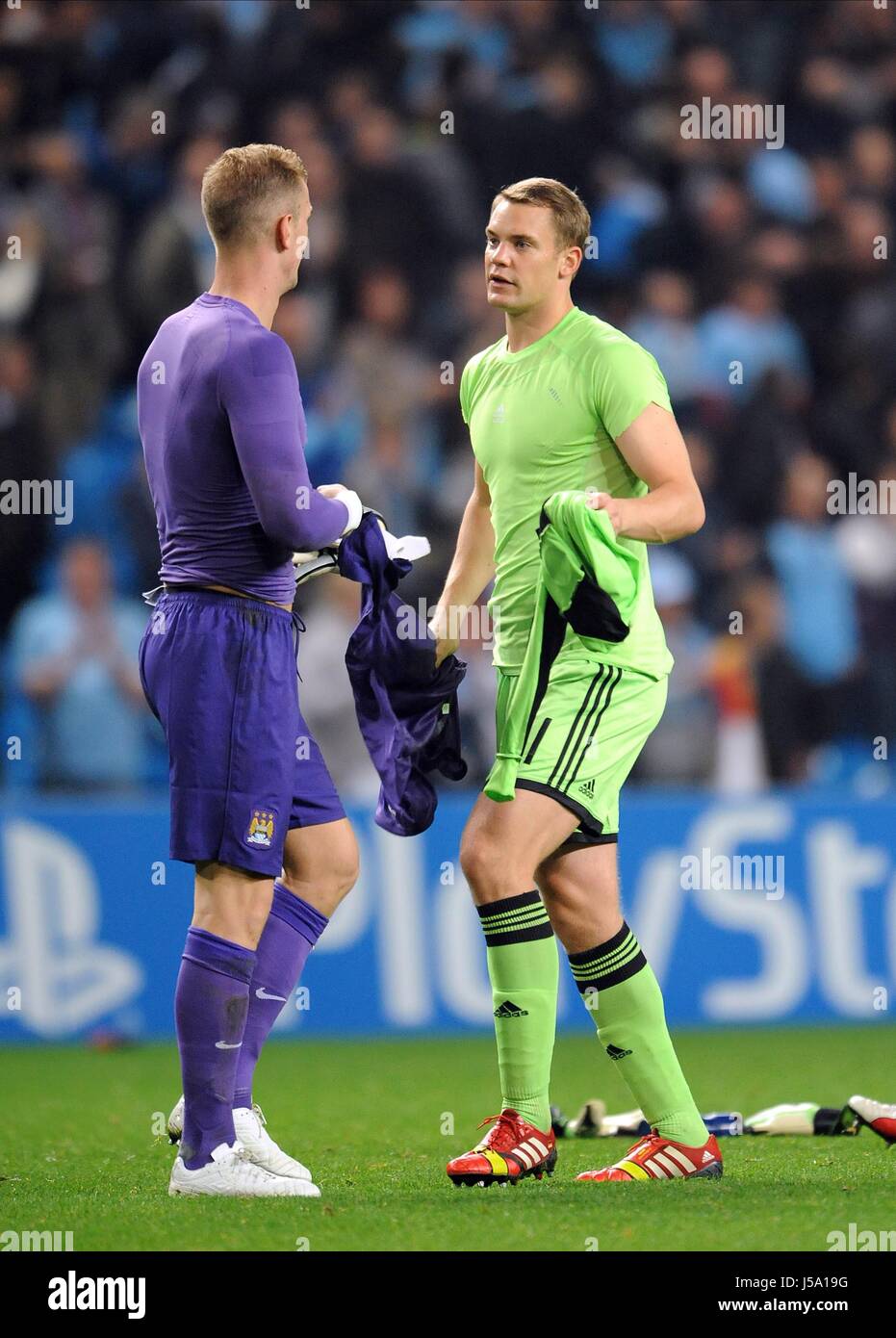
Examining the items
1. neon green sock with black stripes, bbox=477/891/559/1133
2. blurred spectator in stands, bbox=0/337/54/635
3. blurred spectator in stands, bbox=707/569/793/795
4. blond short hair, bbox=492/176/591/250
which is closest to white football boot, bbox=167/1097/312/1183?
neon green sock with black stripes, bbox=477/891/559/1133

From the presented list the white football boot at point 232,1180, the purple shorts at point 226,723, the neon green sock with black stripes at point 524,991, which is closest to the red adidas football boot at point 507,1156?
the neon green sock with black stripes at point 524,991

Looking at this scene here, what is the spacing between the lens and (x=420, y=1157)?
4.76m

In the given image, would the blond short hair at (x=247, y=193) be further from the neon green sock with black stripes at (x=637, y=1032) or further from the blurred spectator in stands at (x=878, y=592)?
the blurred spectator in stands at (x=878, y=592)

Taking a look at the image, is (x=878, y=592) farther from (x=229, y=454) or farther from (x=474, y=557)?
(x=229, y=454)

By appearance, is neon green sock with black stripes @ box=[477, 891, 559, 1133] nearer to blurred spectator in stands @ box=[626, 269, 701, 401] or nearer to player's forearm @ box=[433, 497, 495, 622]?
player's forearm @ box=[433, 497, 495, 622]

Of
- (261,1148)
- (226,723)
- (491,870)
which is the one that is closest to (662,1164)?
(491,870)

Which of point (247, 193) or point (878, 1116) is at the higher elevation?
point (247, 193)

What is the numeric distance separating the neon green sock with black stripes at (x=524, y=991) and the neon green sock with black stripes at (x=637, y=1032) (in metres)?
0.09

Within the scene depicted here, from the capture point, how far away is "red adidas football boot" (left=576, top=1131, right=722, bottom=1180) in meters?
4.15

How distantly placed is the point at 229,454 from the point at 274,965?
3.97ft

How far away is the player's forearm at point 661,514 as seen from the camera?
4.04 meters

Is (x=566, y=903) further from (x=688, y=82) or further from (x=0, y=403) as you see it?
(x=688, y=82)

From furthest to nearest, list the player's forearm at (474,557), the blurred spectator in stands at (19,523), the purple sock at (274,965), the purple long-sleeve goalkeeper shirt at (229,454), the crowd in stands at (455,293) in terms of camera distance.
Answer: the blurred spectator in stands at (19,523)
the crowd in stands at (455,293)
the player's forearm at (474,557)
the purple sock at (274,965)
the purple long-sleeve goalkeeper shirt at (229,454)

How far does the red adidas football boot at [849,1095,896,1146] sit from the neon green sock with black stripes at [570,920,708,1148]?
873 mm
